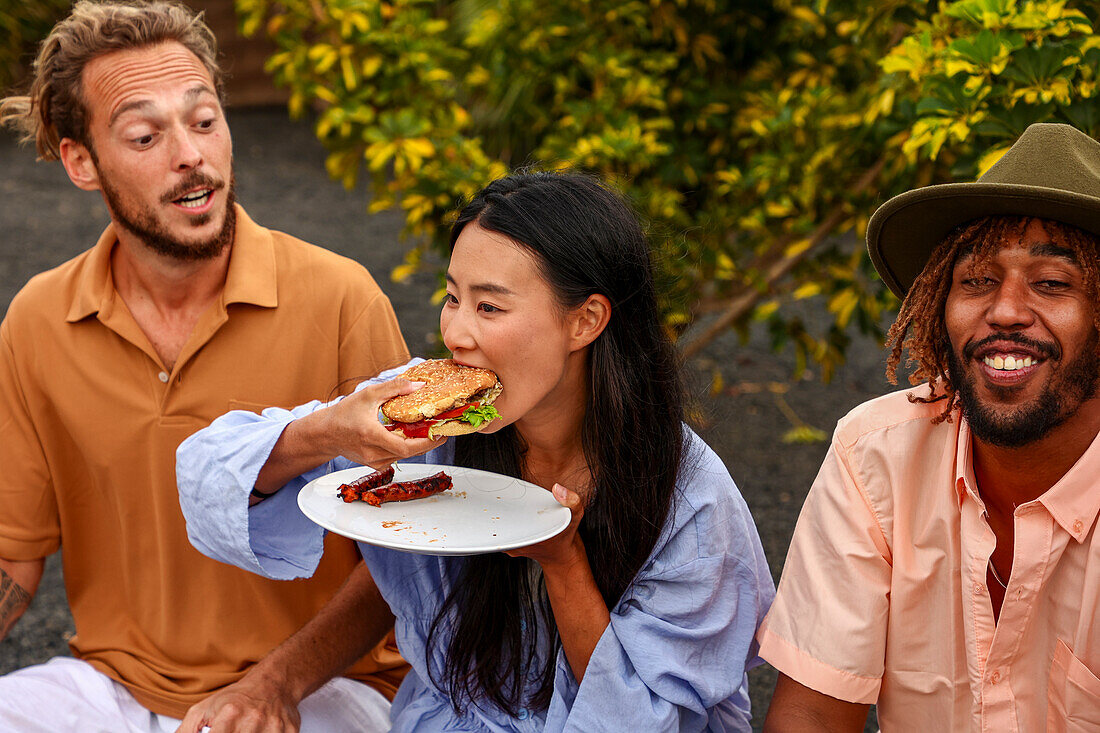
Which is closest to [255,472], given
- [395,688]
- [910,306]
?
[395,688]

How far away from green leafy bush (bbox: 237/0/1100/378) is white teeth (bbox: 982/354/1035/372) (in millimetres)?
2044

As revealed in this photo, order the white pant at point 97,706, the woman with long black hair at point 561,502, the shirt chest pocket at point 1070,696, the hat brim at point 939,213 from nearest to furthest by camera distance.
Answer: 1. the hat brim at point 939,213
2. the shirt chest pocket at point 1070,696
3. the woman with long black hair at point 561,502
4. the white pant at point 97,706

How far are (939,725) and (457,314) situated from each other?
1.48m

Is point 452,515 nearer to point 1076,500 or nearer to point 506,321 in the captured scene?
point 506,321

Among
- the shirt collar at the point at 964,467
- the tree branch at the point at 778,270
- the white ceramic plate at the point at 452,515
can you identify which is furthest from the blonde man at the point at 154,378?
the tree branch at the point at 778,270

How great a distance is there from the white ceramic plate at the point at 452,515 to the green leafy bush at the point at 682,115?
1.99m

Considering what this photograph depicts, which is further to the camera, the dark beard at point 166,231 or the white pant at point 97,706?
the dark beard at point 166,231

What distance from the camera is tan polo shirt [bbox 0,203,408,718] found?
10.9ft

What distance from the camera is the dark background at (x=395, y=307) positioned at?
208 inches

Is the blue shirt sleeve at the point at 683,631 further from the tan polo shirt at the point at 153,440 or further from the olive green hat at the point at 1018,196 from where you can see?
the tan polo shirt at the point at 153,440

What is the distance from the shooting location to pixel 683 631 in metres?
2.58

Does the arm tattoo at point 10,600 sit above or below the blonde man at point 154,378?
below

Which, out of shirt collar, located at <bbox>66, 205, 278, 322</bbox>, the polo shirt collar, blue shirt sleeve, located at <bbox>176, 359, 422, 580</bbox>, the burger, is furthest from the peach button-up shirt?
shirt collar, located at <bbox>66, 205, 278, 322</bbox>

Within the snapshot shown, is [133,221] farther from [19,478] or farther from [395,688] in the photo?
[395,688]
